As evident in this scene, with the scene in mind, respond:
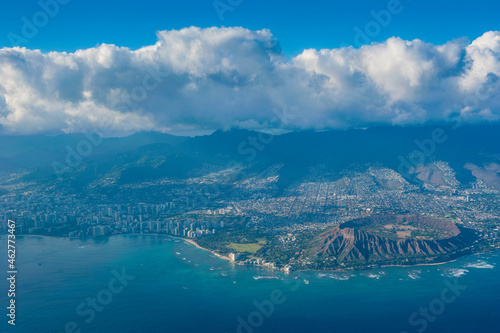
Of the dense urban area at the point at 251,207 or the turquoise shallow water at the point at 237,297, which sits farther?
the dense urban area at the point at 251,207

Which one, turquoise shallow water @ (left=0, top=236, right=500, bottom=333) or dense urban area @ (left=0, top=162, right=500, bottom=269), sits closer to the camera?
turquoise shallow water @ (left=0, top=236, right=500, bottom=333)

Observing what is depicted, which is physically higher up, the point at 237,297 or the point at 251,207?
the point at 251,207

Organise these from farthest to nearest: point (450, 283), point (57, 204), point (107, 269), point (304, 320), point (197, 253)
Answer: point (57, 204) → point (197, 253) → point (107, 269) → point (450, 283) → point (304, 320)

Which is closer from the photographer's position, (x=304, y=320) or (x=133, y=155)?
(x=304, y=320)

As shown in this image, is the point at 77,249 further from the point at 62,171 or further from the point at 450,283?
the point at 62,171

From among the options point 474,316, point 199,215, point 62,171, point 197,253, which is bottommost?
point 474,316

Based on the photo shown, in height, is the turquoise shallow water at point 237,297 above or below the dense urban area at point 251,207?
below

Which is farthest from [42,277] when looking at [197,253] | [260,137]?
[260,137]

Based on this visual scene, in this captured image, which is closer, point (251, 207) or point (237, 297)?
point (237, 297)
